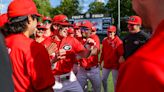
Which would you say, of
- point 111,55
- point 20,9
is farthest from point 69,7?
point 20,9

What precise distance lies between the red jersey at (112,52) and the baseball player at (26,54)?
17.9ft

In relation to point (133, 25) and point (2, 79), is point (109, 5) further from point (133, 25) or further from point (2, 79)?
point (2, 79)

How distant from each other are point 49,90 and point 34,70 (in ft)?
1.15

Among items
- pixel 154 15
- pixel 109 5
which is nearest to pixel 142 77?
pixel 154 15

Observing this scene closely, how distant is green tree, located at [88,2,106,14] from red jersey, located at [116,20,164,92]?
60618 mm

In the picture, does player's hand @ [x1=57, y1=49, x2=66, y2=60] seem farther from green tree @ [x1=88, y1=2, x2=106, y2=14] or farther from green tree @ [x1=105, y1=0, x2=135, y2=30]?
green tree @ [x1=88, y1=2, x2=106, y2=14]

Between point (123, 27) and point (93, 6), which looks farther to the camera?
point (93, 6)

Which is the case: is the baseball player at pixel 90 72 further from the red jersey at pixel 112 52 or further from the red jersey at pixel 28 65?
the red jersey at pixel 28 65

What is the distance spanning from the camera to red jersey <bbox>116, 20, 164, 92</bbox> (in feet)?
3.69

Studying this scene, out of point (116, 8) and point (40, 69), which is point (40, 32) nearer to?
point (40, 69)

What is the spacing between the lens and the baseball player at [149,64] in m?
1.13

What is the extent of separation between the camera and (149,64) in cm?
114

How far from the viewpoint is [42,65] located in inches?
148

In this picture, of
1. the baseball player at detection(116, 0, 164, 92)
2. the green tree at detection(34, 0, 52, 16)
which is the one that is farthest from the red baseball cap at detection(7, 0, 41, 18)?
the green tree at detection(34, 0, 52, 16)
